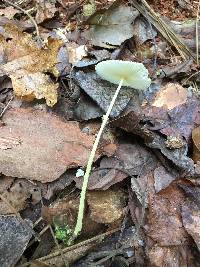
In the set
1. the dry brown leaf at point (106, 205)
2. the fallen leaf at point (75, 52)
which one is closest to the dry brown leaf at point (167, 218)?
the dry brown leaf at point (106, 205)

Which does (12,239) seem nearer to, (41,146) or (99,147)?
(41,146)

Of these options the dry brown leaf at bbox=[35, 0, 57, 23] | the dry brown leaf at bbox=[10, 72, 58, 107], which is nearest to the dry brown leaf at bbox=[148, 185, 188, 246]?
the dry brown leaf at bbox=[10, 72, 58, 107]

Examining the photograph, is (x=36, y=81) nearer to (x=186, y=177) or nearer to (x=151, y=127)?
(x=151, y=127)

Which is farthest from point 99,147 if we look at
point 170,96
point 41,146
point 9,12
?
point 9,12

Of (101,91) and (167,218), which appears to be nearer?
(167,218)

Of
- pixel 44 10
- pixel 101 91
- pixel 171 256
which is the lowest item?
pixel 171 256

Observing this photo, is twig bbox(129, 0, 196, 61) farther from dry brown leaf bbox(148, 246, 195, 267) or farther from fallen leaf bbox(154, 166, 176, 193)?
dry brown leaf bbox(148, 246, 195, 267)
